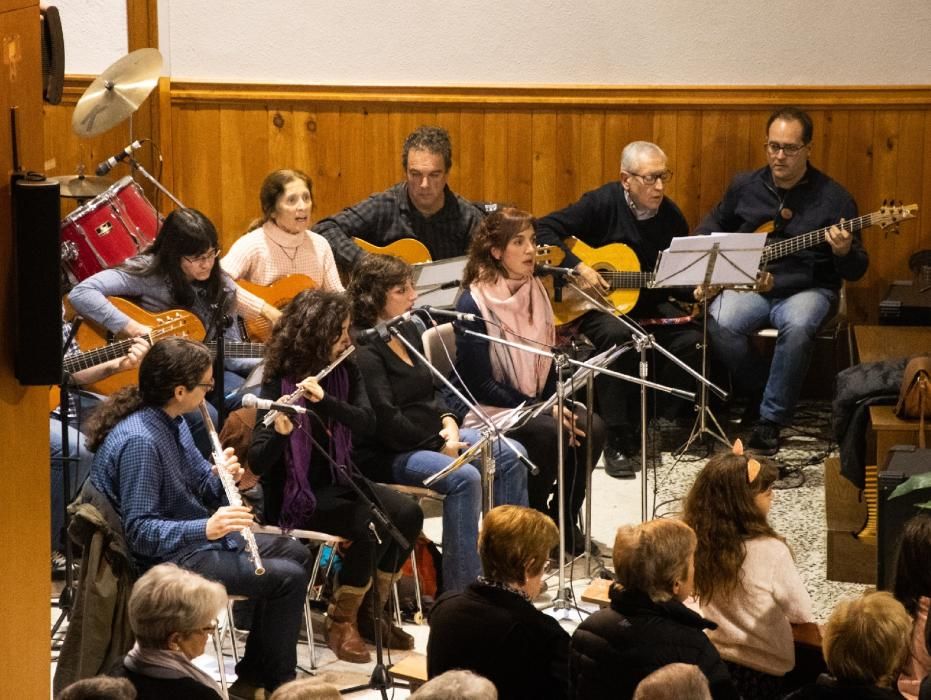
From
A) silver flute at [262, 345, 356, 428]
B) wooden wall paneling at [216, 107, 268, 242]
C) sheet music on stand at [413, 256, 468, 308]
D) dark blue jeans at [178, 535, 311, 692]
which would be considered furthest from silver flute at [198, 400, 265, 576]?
wooden wall paneling at [216, 107, 268, 242]

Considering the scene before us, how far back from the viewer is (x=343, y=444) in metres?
4.93

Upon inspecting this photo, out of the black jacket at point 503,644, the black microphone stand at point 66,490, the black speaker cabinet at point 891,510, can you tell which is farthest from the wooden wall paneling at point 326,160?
the black jacket at point 503,644

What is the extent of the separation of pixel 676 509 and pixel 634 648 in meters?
2.73

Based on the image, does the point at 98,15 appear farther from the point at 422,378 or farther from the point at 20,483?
the point at 20,483

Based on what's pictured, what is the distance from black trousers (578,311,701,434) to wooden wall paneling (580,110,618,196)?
109 cm

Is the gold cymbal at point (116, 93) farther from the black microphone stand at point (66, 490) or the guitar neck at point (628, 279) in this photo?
the guitar neck at point (628, 279)

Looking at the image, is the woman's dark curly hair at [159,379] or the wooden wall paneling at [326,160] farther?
the wooden wall paneling at [326,160]

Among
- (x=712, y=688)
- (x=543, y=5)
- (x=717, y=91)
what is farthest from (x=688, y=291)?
(x=712, y=688)

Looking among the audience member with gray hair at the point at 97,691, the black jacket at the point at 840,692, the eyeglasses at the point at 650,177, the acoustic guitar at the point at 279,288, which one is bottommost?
the black jacket at the point at 840,692

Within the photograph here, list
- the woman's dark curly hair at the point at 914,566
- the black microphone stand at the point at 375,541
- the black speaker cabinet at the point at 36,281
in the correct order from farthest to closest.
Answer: the black microphone stand at the point at 375,541 < the woman's dark curly hair at the point at 914,566 < the black speaker cabinet at the point at 36,281

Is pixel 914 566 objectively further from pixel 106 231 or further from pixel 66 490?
pixel 106 231

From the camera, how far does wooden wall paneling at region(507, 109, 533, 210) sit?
775cm

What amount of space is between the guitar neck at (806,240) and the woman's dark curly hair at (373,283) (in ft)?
7.50

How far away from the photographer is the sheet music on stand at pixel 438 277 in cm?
643
